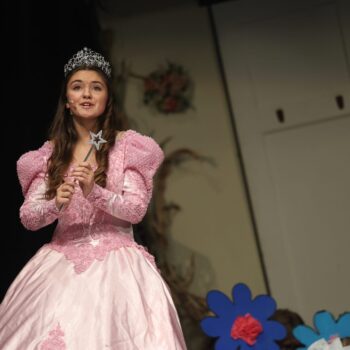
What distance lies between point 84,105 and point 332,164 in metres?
1.43

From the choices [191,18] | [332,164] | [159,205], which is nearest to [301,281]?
[332,164]

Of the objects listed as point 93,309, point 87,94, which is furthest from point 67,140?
point 93,309

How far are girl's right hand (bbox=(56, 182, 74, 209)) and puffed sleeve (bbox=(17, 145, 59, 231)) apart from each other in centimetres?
5

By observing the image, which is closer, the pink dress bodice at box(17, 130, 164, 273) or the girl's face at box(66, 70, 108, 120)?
the pink dress bodice at box(17, 130, 164, 273)

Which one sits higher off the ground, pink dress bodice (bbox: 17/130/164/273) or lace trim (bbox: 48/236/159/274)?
pink dress bodice (bbox: 17/130/164/273)

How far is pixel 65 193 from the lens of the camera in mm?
1438

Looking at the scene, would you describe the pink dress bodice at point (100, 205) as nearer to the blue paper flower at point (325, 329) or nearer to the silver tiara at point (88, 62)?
the silver tiara at point (88, 62)

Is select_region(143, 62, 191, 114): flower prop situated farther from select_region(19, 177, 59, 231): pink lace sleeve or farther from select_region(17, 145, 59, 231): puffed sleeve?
select_region(19, 177, 59, 231): pink lace sleeve

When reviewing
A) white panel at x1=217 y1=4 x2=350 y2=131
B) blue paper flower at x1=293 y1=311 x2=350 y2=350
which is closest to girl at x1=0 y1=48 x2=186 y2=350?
blue paper flower at x1=293 y1=311 x2=350 y2=350

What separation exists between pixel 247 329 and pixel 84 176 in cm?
74

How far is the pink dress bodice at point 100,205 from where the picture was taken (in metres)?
1.49

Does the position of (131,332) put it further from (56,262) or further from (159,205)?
(159,205)

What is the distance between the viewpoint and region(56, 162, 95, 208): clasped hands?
1429 mm

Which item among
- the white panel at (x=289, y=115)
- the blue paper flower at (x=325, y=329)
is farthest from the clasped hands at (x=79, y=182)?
the white panel at (x=289, y=115)
